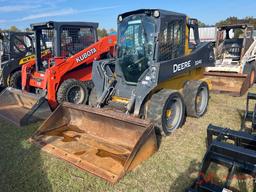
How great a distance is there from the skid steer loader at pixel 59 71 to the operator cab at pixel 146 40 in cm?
171

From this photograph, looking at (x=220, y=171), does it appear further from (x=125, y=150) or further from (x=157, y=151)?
(x=125, y=150)

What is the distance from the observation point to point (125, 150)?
12.7ft

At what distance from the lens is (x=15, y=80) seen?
855 centimetres

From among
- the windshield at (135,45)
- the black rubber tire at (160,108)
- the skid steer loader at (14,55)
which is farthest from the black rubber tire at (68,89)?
the skid steer loader at (14,55)

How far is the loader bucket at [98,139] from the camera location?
340 cm

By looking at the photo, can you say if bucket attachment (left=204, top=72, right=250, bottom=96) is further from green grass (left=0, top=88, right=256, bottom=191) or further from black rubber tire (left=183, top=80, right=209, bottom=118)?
green grass (left=0, top=88, right=256, bottom=191)

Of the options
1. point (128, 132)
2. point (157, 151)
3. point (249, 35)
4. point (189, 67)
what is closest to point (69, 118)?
point (128, 132)

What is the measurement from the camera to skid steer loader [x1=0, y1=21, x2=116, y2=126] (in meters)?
5.90

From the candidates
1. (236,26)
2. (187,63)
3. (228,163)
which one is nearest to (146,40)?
(187,63)

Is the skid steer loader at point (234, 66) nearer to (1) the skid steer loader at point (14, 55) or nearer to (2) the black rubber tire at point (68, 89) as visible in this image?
(2) the black rubber tire at point (68, 89)

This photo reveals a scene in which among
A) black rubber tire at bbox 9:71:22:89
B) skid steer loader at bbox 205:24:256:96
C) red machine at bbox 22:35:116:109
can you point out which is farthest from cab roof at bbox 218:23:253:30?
black rubber tire at bbox 9:71:22:89

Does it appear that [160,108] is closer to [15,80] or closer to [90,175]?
[90,175]

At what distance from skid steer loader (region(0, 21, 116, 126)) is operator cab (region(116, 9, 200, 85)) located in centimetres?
171

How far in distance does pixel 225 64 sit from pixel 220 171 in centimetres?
594
